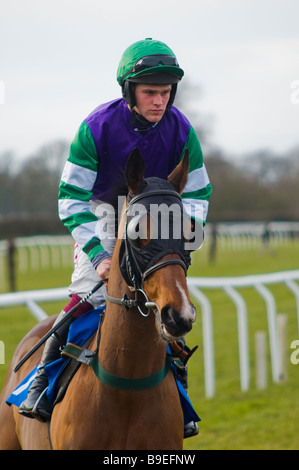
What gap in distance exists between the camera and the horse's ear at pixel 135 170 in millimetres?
2695

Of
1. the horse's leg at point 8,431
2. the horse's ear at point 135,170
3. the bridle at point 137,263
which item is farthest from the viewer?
the horse's leg at point 8,431

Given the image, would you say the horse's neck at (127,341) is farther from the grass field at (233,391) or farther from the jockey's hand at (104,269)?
the grass field at (233,391)

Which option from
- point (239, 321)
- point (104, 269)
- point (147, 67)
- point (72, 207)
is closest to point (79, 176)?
point (72, 207)

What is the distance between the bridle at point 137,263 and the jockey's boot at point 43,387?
26.5 inches

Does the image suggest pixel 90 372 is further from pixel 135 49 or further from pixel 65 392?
pixel 135 49

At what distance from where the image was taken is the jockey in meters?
3.08

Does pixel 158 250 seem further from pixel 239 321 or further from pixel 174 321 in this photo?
pixel 239 321

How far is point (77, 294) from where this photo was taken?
3465 millimetres

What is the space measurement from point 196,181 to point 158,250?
886 mm

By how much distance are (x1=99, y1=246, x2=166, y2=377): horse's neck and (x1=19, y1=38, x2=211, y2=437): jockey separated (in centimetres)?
18

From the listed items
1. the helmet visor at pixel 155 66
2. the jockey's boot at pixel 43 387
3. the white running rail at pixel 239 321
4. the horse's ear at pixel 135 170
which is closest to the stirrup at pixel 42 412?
the jockey's boot at pixel 43 387

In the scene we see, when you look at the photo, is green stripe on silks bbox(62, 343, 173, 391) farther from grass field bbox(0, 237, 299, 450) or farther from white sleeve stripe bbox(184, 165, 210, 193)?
white sleeve stripe bbox(184, 165, 210, 193)
